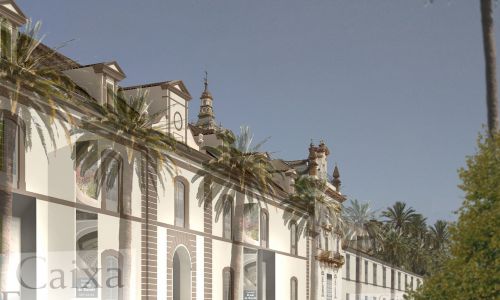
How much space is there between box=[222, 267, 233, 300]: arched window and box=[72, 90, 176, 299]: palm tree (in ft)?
35.4

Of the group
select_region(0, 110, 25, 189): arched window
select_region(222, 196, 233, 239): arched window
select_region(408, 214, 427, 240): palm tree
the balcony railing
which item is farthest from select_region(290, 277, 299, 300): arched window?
select_region(408, 214, 427, 240): palm tree

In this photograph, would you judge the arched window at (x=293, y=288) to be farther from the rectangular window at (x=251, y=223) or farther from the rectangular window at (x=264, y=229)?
the rectangular window at (x=251, y=223)

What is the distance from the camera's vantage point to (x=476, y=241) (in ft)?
70.3

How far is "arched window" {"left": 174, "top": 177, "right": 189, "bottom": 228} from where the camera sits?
42781 mm

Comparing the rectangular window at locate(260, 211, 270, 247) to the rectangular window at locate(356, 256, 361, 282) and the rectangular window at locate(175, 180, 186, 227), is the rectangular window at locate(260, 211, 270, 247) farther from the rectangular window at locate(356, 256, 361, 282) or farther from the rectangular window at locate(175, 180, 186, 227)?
the rectangular window at locate(356, 256, 361, 282)

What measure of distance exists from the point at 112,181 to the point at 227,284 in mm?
15110

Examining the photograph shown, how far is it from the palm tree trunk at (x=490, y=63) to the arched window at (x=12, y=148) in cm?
1842

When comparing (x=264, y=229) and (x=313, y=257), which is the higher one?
(x=264, y=229)

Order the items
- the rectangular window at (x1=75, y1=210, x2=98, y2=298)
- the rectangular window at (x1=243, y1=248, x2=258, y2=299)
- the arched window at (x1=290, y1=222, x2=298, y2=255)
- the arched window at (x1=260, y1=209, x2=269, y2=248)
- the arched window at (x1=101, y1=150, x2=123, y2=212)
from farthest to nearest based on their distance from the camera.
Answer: the arched window at (x1=290, y1=222, x2=298, y2=255), the arched window at (x1=260, y1=209, x2=269, y2=248), the rectangular window at (x1=243, y1=248, x2=258, y2=299), the arched window at (x1=101, y1=150, x2=123, y2=212), the rectangular window at (x1=75, y1=210, x2=98, y2=298)

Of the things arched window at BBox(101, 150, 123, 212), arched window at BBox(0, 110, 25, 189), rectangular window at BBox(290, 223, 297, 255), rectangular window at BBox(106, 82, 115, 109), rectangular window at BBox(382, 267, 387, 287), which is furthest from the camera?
rectangular window at BBox(382, 267, 387, 287)

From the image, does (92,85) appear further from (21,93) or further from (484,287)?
(484,287)

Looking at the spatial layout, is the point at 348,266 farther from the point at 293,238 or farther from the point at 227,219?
the point at 227,219

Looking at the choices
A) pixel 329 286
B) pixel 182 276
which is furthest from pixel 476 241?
pixel 329 286

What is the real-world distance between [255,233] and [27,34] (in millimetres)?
27012
